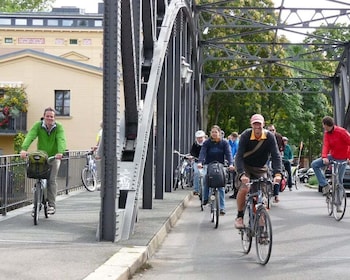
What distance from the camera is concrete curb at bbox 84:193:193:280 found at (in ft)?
22.9

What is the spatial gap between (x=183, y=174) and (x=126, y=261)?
44.3 ft

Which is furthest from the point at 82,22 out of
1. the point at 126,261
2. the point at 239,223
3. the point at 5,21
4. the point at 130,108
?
the point at 126,261

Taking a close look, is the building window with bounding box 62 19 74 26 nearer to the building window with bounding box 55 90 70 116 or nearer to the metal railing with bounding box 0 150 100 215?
the building window with bounding box 55 90 70 116

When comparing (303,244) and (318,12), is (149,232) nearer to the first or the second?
→ (303,244)

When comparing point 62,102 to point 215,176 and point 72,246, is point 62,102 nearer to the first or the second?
point 215,176

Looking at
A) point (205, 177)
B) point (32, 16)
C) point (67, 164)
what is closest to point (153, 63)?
point (205, 177)

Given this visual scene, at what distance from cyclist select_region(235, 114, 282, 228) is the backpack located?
3.15 metres

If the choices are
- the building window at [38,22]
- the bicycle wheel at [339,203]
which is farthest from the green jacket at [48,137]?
the building window at [38,22]

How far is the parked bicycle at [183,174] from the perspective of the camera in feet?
67.8

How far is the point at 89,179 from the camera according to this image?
18906 millimetres

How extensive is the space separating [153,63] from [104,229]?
4.08m

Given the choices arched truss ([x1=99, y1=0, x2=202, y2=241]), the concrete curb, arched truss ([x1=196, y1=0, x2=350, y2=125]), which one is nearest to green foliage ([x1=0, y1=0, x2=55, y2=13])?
arched truss ([x1=196, y1=0, x2=350, y2=125])

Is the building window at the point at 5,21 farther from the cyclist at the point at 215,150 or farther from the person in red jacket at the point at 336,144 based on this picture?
the person in red jacket at the point at 336,144

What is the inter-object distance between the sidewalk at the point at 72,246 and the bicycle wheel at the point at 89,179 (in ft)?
16.4
